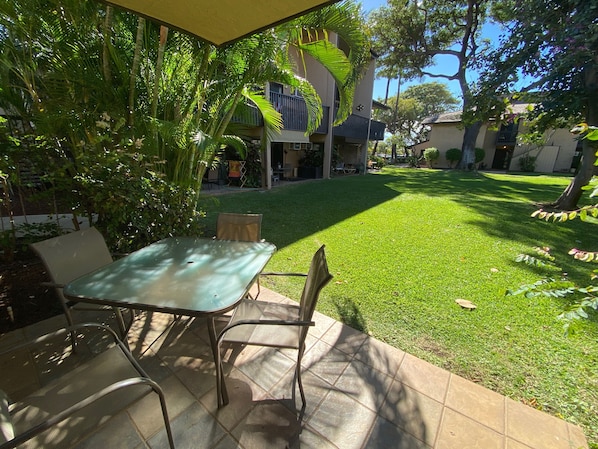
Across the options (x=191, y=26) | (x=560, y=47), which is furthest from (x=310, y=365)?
(x=560, y=47)

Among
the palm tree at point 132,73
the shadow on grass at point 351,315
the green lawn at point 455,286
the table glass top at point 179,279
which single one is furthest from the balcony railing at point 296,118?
the shadow on grass at point 351,315

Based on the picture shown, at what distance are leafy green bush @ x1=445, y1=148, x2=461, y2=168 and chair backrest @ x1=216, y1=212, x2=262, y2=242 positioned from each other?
26272 millimetres

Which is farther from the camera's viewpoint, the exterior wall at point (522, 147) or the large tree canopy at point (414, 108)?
the large tree canopy at point (414, 108)

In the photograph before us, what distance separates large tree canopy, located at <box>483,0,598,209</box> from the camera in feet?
15.2

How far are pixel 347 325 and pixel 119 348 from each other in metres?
1.84

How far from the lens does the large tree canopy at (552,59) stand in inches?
183

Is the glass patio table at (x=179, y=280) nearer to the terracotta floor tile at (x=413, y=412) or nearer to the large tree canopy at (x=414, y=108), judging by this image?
the terracotta floor tile at (x=413, y=412)

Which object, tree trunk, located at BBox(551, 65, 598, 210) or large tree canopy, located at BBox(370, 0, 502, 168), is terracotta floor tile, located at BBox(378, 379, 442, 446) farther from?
large tree canopy, located at BBox(370, 0, 502, 168)

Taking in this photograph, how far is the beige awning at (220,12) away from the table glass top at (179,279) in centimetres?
187

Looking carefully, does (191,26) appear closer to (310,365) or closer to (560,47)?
(310,365)

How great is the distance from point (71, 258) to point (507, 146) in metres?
31.7

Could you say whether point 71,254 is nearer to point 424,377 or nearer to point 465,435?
point 424,377

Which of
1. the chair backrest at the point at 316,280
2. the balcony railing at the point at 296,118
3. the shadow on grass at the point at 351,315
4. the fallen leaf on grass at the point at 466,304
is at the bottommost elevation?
the shadow on grass at the point at 351,315

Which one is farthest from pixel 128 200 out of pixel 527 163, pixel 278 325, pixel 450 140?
pixel 450 140
